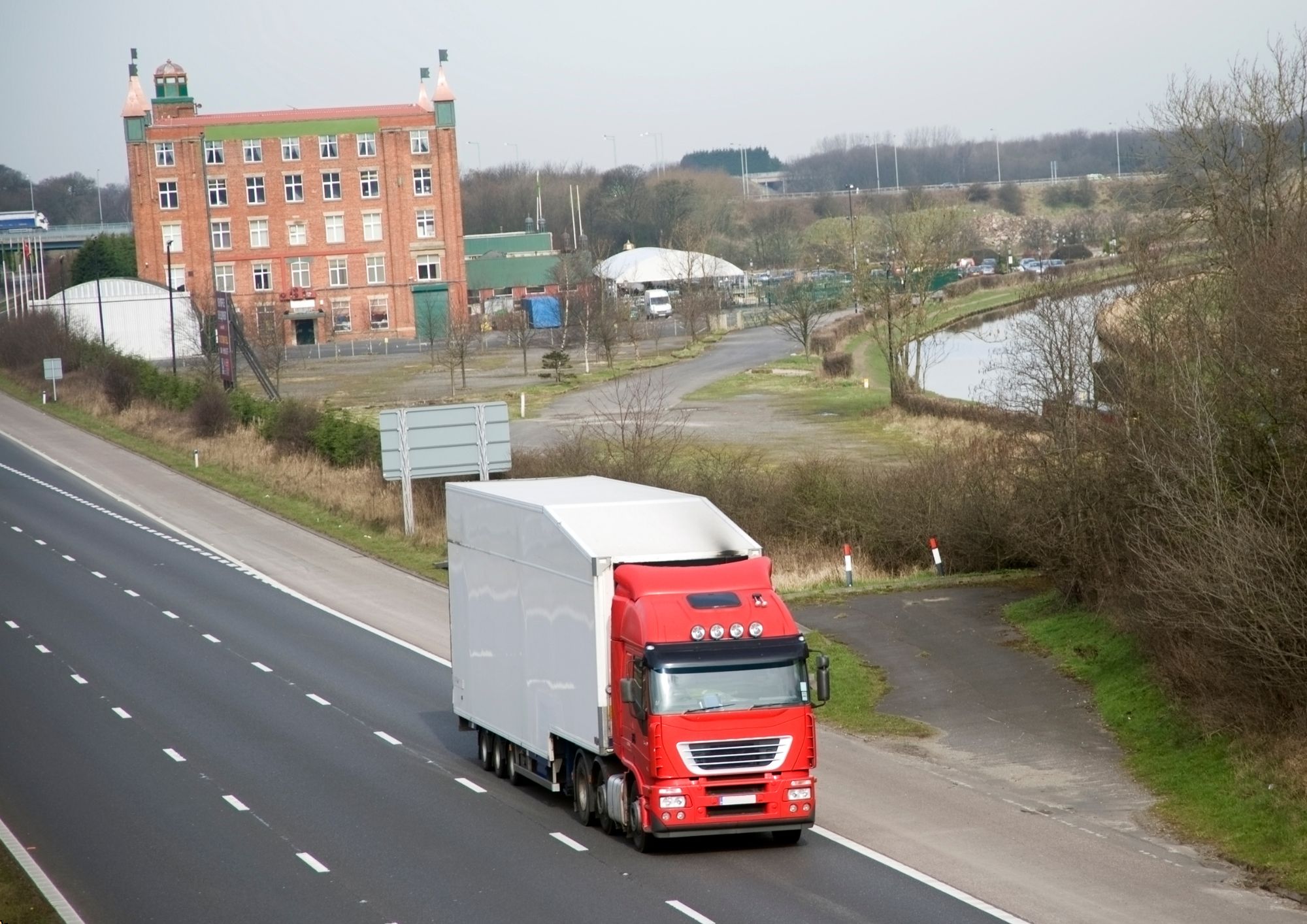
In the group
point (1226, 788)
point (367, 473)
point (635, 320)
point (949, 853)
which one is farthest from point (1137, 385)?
point (635, 320)

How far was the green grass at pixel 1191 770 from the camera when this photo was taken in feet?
51.2

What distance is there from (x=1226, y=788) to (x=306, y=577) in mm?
24659

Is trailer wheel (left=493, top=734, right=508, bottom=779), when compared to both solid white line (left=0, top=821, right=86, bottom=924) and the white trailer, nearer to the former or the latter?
the white trailer

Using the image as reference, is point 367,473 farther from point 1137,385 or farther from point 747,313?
point 747,313

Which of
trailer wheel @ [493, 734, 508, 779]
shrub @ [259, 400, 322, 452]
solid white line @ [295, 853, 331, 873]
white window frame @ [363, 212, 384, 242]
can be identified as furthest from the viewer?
white window frame @ [363, 212, 384, 242]

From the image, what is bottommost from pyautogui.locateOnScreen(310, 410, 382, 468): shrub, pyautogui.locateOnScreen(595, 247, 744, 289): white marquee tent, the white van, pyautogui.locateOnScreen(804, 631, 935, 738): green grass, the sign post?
pyautogui.locateOnScreen(804, 631, 935, 738): green grass

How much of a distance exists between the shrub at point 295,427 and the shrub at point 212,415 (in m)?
4.81

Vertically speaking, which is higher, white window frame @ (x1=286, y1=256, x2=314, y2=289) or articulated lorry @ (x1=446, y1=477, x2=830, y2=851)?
→ white window frame @ (x1=286, y1=256, x2=314, y2=289)

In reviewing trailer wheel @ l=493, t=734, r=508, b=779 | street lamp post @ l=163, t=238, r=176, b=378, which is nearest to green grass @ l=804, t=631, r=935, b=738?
trailer wheel @ l=493, t=734, r=508, b=779

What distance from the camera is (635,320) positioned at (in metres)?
101

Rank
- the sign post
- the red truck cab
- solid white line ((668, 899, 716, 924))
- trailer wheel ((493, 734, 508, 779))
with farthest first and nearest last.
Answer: the sign post
trailer wheel ((493, 734, 508, 779))
the red truck cab
solid white line ((668, 899, 716, 924))

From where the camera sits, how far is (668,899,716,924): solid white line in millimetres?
13672

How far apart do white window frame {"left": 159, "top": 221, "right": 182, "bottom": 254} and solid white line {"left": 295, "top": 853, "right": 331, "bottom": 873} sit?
91252mm

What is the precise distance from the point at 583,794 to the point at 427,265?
3614 inches
